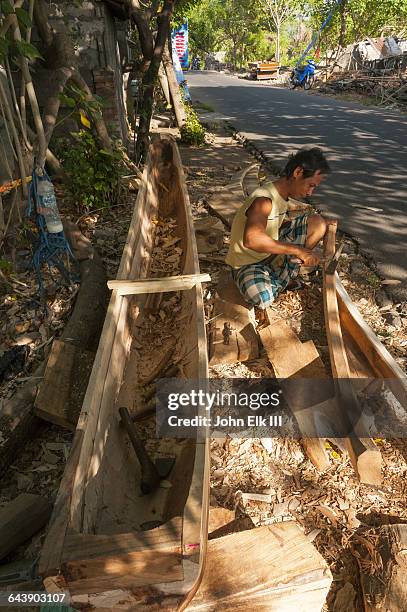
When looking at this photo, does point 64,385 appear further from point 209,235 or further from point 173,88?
point 173,88

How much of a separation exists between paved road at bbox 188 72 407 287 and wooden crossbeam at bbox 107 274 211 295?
2692 millimetres

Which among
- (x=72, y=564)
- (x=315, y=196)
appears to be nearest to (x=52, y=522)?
(x=72, y=564)

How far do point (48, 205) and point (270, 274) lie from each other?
85.3 inches

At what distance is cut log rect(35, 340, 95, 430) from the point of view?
2.76 metres

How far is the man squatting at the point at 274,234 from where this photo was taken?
3264 mm

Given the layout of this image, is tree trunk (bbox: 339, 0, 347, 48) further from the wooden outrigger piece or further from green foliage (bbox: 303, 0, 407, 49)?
the wooden outrigger piece

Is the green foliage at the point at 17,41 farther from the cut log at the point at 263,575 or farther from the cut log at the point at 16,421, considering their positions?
the cut log at the point at 263,575

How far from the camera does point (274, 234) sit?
3611 mm

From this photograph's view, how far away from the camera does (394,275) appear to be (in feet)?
15.2

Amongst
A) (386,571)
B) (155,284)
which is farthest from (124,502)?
(155,284)

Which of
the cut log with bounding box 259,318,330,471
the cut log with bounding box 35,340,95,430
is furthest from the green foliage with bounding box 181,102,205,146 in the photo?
the cut log with bounding box 35,340,95,430

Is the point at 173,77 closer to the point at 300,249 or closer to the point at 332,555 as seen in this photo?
the point at 300,249

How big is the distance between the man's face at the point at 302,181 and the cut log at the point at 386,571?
98.4 inches

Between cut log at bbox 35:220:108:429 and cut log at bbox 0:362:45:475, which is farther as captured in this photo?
cut log at bbox 35:220:108:429
